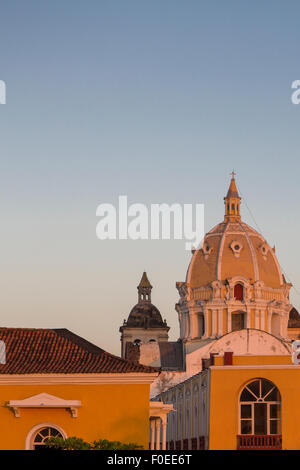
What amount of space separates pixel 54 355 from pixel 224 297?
156ft

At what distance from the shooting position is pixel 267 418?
41.2 m

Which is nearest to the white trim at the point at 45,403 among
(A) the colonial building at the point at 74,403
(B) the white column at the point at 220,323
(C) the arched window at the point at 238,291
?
(A) the colonial building at the point at 74,403

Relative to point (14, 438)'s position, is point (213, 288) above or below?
above

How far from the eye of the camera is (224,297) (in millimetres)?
87938

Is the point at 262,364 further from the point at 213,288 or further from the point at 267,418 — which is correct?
the point at 213,288

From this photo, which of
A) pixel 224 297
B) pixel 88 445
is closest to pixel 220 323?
pixel 224 297

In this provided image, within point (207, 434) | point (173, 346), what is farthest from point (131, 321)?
point (207, 434)

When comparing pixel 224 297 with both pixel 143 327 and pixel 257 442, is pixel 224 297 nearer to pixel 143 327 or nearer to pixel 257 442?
pixel 143 327

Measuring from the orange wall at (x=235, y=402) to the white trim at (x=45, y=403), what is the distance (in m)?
5.67

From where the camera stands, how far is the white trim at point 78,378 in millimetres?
39562

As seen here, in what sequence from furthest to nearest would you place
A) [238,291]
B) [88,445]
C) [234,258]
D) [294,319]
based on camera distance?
[294,319], [234,258], [238,291], [88,445]

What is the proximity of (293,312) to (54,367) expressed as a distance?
63134mm

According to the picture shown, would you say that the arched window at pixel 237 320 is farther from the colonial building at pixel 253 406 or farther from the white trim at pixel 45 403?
the white trim at pixel 45 403
